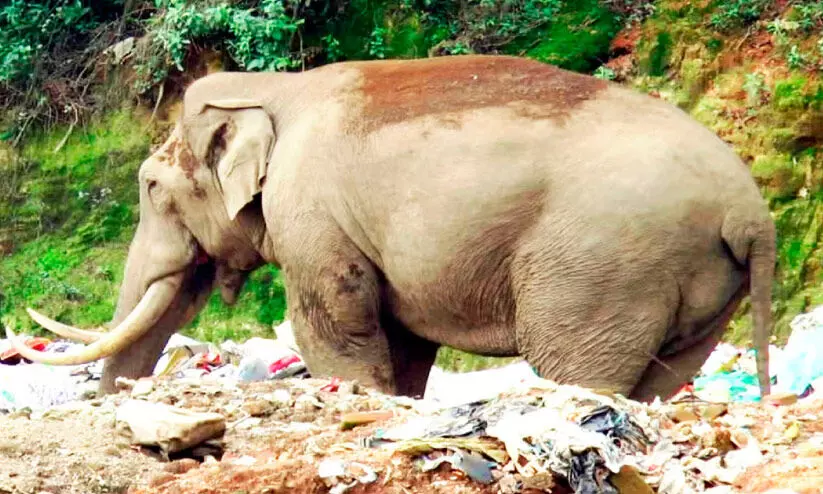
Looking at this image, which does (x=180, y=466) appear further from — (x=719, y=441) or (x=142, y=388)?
(x=142, y=388)

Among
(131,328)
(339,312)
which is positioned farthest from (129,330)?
(339,312)

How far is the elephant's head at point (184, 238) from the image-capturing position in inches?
320

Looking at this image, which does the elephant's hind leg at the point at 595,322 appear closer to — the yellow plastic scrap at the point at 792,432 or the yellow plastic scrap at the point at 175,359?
the yellow plastic scrap at the point at 792,432

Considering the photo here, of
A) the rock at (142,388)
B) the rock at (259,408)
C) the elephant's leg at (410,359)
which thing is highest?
the rock at (259,408)

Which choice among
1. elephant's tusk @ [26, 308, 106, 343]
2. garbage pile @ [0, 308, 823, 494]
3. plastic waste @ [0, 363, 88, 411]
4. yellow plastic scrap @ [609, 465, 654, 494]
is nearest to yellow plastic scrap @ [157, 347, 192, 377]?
plastic waste @ [0, 363, 88, 411]

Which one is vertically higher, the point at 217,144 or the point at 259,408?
the point at 217,144

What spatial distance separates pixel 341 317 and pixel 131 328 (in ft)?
4.30

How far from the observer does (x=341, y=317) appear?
7.57 meters

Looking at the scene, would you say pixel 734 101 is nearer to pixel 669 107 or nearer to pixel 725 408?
pixel 669 107

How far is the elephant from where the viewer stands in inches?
269

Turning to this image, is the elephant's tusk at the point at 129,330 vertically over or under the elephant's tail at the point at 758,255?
under

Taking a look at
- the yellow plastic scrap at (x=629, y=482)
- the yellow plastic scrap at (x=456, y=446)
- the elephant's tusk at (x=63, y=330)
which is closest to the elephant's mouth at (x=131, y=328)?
the elephant's tusk at (x=63, y=330)

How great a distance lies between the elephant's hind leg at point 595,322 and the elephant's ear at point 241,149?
145cm

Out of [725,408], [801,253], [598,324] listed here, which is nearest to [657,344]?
[598,324]
